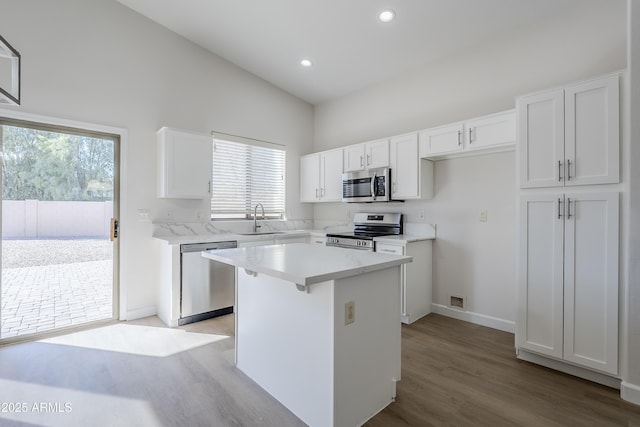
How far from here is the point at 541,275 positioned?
8.03ft

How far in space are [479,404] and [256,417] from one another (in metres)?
1.44

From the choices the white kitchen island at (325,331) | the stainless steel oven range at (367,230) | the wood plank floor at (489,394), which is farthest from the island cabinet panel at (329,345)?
the stainless steel oven range at (367,230)

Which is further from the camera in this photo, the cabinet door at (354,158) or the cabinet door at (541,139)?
the cabinet door at (354,158)

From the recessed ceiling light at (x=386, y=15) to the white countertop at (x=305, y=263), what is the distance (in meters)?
2.43

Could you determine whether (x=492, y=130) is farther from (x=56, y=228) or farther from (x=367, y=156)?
(x=56, y=228)

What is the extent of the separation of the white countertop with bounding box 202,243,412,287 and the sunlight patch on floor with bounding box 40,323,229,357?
1249mm

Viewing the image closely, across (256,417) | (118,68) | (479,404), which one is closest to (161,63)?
(118,68)

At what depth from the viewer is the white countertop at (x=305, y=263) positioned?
1.52 meters

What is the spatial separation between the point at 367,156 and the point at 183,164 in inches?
92.0

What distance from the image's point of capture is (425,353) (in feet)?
8.86

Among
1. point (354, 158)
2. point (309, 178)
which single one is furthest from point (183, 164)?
point (354, 158)

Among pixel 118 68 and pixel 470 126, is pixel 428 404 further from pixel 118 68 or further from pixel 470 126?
pixel 118 68

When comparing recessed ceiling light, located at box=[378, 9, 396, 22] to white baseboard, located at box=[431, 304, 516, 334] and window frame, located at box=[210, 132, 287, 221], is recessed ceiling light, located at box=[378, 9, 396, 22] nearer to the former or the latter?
A: window frame, located at box=[210, 132, 287, 221]

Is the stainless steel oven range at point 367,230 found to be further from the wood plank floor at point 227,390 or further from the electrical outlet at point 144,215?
the electrical outlet at point 144,215
